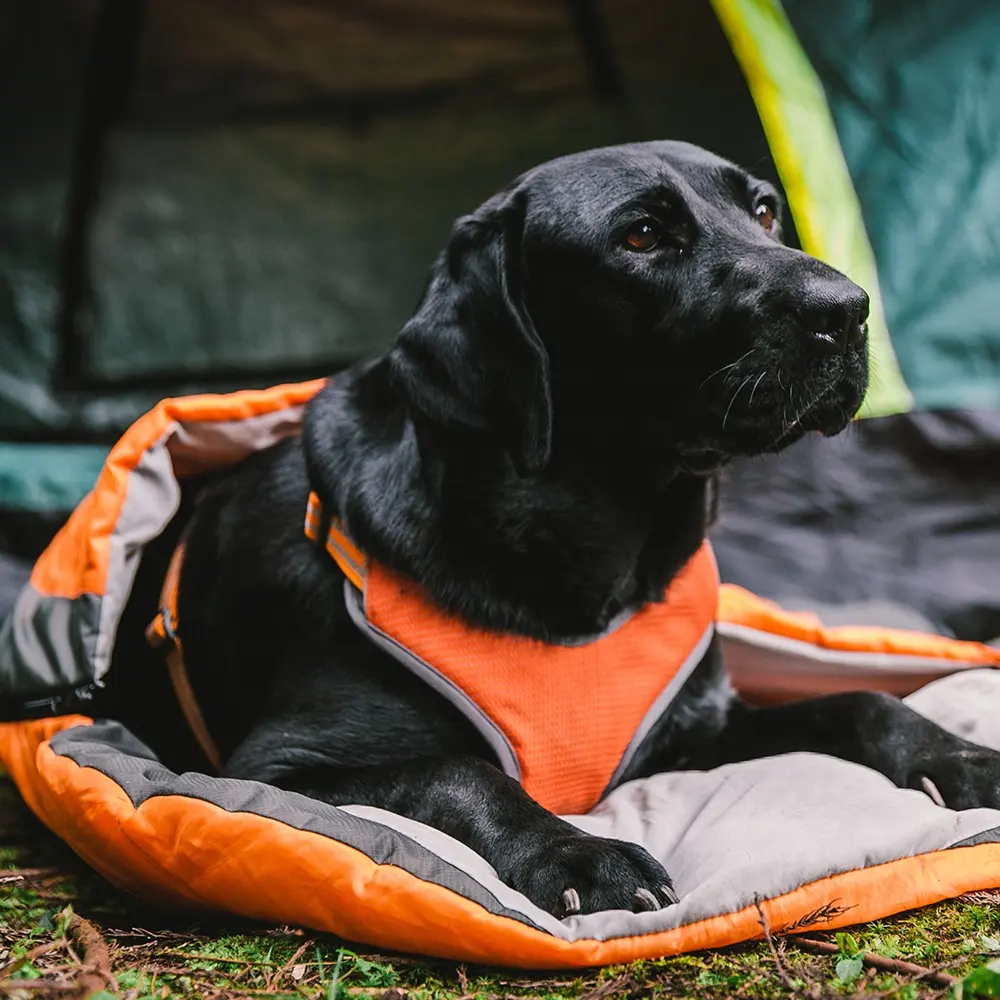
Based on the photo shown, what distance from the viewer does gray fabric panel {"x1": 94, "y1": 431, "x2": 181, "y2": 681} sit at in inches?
79.8

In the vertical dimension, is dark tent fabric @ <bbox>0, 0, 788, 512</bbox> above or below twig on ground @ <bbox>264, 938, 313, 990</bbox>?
above

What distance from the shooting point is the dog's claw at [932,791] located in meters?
1.69

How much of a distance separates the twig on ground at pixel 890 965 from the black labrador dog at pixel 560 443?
0.42 meters

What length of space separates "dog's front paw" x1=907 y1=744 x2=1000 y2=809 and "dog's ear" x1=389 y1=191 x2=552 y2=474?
730mm

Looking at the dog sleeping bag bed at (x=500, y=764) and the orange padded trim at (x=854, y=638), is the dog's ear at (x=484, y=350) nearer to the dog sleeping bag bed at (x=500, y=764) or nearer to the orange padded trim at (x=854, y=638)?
the dog sleeping bag bed at (x=500, y=764)

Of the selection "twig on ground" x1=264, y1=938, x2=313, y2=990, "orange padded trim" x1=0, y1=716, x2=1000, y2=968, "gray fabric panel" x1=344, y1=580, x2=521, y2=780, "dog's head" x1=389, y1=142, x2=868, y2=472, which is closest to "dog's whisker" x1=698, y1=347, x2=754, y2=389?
"dog's head" x1=389, y1=142, x2=868, y2=472

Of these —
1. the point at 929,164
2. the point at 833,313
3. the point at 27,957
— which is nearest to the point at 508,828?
the point at 27,957

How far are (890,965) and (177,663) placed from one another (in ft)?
4.48

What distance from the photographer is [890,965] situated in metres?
1.29

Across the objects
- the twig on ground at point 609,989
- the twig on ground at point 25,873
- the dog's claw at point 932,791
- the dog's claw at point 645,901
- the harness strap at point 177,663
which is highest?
the dog's claw at point 645,901

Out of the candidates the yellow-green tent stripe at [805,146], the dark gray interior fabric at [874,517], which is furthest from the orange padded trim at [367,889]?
the yellow-green tent stripe at [805,146]

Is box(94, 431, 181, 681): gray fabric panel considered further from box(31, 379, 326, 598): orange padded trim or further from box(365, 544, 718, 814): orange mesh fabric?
box(365, 544, 718, 814): orange mesh fabric

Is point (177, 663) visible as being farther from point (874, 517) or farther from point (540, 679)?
point (874, 517)

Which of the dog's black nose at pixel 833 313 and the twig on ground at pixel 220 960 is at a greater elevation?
the dog's black nose at pixel 833 313
